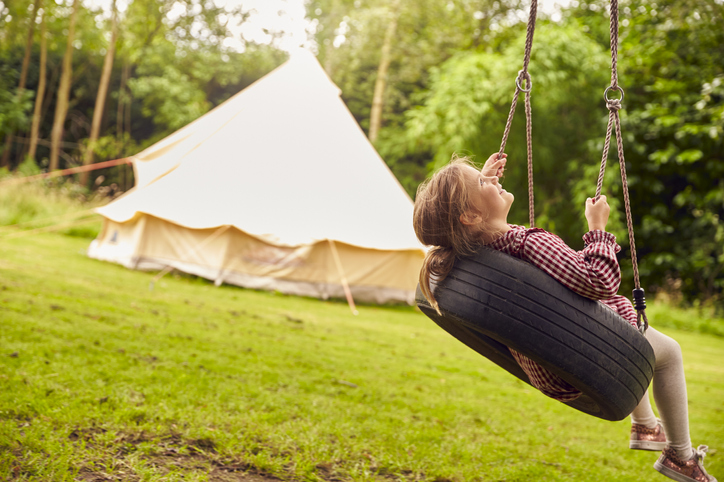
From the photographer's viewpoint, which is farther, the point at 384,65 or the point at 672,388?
the point at 384,65

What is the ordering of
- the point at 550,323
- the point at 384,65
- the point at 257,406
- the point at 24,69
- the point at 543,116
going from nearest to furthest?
the point at 550,323
the point at 257,406
the point at 543,116
the point at 384,65
the point at 24,69

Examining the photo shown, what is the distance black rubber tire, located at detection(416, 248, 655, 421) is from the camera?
1760mm

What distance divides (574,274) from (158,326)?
348 centimetres

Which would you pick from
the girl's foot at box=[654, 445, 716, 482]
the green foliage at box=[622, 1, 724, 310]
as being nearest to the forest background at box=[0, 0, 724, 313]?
the green foliage at box=[622, 1, 724, 310]

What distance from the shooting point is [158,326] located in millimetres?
4422

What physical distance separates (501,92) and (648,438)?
35.7 ft

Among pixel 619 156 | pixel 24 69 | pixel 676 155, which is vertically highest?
pixel 24 69

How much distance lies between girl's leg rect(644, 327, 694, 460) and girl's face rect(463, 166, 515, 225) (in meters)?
0.77

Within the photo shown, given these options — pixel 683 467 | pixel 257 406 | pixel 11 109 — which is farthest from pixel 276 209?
pixel 11 109

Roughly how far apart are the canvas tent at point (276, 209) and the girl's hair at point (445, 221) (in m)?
5.60

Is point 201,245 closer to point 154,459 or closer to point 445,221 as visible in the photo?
point 154,459

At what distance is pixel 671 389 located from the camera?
215cm

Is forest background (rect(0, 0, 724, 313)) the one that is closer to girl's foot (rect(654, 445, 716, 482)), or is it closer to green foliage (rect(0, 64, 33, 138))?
green foliage (rect(0, 64, 33, 138))

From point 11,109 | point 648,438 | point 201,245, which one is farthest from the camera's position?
point 11,109
